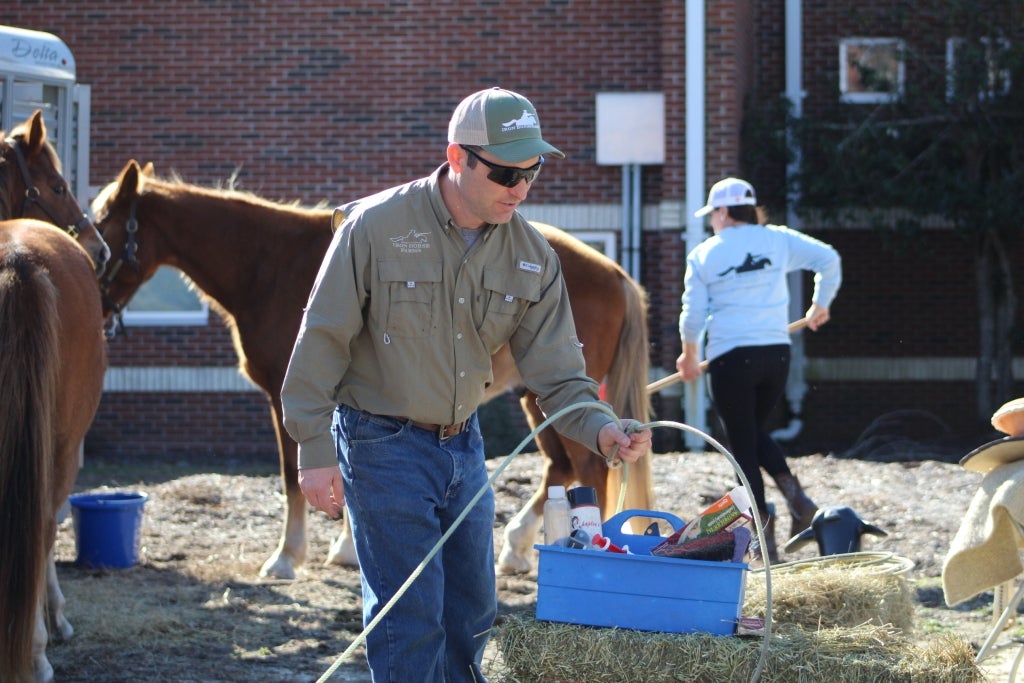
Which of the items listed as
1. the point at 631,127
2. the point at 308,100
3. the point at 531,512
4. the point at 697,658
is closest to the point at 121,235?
the point at 531,512

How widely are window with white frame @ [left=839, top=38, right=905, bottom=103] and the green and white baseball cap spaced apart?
11.4 metres

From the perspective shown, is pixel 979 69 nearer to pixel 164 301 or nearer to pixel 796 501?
pixel 796 501

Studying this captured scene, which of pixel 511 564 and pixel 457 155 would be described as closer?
pixel 457 155

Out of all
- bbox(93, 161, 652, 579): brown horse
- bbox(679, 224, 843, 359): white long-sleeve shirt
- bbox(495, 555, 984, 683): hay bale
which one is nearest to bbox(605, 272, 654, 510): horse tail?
bbox(93, 161, 652, 579): brown horse

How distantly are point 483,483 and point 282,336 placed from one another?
11.7 ft

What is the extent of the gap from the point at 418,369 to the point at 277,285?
3.79 m

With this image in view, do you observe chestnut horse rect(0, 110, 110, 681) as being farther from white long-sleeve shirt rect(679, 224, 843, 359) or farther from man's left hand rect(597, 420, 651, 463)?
white long-sleeve shirt rect(679, 224, 843, 359)

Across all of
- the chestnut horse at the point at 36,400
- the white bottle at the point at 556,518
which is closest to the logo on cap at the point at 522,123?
the white bottle at the point at 556,518

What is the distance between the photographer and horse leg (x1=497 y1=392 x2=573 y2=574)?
6859mm

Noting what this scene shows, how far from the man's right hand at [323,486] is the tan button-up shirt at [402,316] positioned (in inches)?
0.9

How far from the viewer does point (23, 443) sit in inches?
170

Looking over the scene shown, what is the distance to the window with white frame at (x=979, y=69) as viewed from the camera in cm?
1302

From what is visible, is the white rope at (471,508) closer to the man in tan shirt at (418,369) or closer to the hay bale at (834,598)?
the man in tan shirt at (418,369)

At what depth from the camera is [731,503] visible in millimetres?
3752
